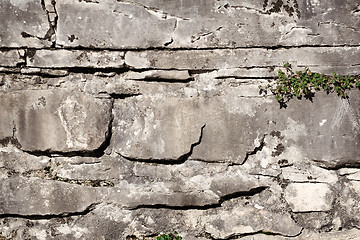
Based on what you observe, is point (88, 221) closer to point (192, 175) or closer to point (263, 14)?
point (192, 175)

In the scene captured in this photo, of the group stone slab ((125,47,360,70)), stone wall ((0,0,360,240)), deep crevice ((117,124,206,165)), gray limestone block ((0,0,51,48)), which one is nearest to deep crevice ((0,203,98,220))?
stone wall ((0,0,360,240))

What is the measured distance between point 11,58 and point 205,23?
1.30 meters

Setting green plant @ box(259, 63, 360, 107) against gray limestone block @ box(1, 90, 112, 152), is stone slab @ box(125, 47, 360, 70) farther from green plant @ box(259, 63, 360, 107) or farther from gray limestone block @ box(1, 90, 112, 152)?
gray limestone block @ box(1, 90, 112, 152)

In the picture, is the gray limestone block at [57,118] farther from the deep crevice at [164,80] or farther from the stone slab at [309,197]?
the stone slab at [309,197]

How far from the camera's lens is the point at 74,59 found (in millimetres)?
2318

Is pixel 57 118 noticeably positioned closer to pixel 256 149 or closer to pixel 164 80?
pixel 164 80

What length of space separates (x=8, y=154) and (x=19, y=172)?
146mm

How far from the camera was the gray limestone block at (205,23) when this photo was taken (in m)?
2.27

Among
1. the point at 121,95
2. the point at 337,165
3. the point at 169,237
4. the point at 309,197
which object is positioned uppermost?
the point at 121,95

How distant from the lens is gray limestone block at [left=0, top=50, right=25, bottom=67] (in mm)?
2311

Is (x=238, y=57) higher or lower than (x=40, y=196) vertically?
higher

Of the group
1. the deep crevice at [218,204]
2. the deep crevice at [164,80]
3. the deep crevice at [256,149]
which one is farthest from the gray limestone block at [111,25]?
the deep crevice at [218,204]

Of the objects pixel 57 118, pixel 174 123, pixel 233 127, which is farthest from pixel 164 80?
pixel 57 118

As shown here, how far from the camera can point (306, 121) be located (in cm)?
238
